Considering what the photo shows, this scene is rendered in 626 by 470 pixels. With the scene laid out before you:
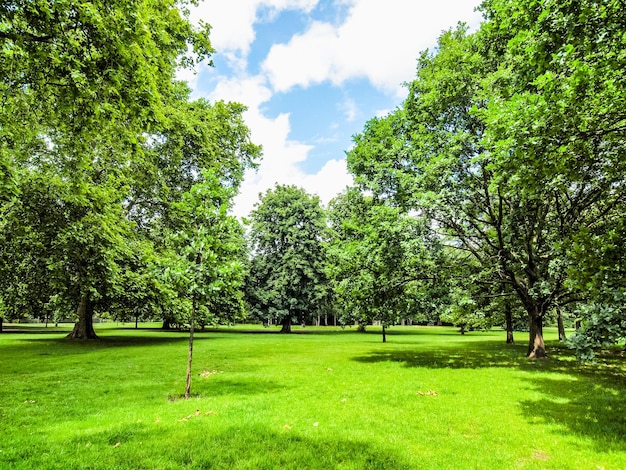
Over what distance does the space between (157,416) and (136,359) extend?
33.2 feet

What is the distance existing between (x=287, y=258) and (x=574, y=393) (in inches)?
1335

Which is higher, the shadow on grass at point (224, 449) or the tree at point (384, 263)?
the tree at point (384, 263)

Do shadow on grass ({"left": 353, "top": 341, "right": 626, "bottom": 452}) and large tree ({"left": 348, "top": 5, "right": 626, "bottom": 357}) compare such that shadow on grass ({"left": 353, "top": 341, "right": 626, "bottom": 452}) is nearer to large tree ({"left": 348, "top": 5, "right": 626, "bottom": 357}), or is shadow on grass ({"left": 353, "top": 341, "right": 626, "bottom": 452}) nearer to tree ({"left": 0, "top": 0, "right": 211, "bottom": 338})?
large tree ({"left": 348, "top": 5, "right": 626, "bottom": 357})

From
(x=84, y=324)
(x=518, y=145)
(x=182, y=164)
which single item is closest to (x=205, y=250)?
(x=518, y=145)

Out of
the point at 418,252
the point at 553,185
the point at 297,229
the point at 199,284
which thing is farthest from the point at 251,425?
the point at 297,229

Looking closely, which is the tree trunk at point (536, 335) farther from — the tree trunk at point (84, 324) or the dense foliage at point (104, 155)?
the tree trunk at point (84, 324)

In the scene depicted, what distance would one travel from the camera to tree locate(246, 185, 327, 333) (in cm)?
4094

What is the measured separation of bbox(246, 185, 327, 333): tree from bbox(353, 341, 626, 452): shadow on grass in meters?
24.6

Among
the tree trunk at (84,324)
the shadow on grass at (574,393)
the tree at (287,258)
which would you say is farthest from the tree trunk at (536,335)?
the tree trunk at (84,324)

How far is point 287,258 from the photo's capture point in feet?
138

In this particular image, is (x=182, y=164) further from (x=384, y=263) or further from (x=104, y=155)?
(x=384, y=263)

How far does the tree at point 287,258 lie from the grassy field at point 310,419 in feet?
91.3

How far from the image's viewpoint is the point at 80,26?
7.26m

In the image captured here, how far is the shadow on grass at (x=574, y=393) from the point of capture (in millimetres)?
6773
